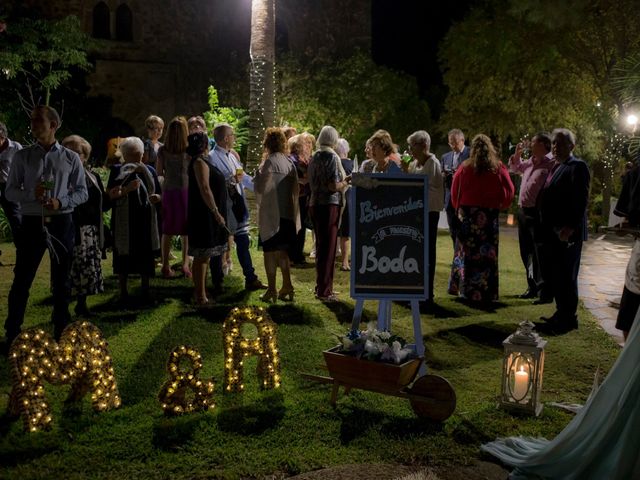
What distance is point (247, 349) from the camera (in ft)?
17.3

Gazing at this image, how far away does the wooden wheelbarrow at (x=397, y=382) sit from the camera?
4672 mm

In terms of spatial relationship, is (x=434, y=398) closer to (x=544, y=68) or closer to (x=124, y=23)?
(x=544, y=68)

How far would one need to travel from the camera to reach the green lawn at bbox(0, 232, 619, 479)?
4137 mm

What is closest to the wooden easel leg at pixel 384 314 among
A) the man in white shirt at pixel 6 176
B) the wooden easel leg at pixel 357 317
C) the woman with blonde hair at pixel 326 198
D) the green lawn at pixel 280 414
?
the wooden easel leg at pixel 357 317

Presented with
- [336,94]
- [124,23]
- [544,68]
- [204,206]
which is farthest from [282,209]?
[124,23]

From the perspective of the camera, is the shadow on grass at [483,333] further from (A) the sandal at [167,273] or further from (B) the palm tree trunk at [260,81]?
(B) the palm tree trunk at [260,81]

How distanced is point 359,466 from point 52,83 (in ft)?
49.6

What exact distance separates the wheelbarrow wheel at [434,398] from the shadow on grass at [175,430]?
1.45 meters

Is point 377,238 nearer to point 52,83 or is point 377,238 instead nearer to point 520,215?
point 520,215

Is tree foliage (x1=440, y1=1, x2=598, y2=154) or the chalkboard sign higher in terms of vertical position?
tree foliage (x1=440, y1=1, x2=598, y2=154)

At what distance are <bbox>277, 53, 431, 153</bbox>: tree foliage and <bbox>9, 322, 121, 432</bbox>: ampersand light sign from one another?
46.1 feet

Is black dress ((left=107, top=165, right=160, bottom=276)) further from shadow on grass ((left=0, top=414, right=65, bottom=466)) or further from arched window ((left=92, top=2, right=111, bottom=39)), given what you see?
arched window ((left=92, top=2, right=111, bottom=39))

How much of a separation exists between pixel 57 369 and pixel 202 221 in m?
3.02

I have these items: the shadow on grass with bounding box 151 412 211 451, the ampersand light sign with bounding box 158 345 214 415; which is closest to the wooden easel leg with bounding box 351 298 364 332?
the ampersand light sign with bounding box 158 345 214 415
